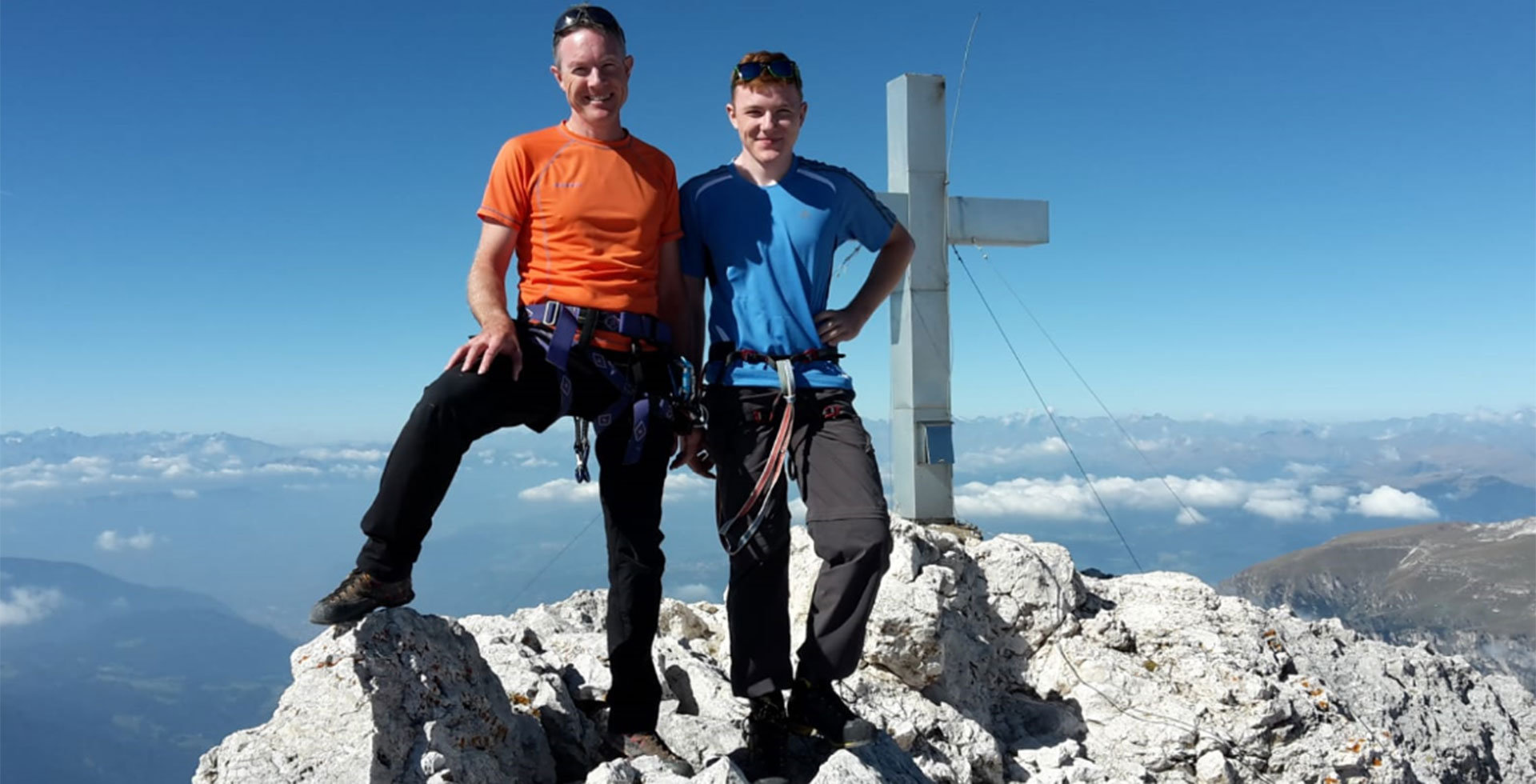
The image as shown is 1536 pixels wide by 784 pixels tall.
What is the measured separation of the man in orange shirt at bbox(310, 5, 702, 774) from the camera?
4.25 m

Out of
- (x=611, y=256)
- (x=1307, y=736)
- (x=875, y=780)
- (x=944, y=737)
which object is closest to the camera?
(x=875, y=780)

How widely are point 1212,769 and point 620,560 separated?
13.7 feet

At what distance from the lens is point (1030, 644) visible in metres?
7.20

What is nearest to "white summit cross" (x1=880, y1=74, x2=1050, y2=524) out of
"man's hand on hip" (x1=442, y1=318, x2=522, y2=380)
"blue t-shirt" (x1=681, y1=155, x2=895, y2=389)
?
"blue t-shirt" (x1=681, y1=155, x2=895, y2=389)

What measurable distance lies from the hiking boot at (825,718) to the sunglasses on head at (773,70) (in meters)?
2.83

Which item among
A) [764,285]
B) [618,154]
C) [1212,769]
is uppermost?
[618,154]

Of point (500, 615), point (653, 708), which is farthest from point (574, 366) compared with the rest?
point (500, 615)

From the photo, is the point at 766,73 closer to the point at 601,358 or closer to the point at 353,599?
the point at 601,358

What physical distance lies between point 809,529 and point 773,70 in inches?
84.5

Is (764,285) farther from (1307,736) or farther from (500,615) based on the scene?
(1307,736)

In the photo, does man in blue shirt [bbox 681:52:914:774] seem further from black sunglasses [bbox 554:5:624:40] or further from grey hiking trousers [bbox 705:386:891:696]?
black sunglasses [bbox 554:5:624:40]

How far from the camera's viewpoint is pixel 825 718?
452 centimetres

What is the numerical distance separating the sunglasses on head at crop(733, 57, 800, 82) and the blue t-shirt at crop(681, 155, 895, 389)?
44cm

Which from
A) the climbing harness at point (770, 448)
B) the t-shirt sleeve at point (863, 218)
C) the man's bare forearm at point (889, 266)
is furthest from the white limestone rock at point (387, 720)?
the t-shirt sleeve at point (863, 218)
